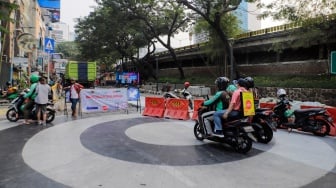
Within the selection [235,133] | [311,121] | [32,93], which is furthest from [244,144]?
[32,93]

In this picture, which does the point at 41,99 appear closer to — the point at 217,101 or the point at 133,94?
the point at 133,94

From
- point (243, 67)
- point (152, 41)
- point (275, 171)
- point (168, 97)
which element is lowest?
point (275, 171)

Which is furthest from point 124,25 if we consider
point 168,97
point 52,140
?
point 52,140

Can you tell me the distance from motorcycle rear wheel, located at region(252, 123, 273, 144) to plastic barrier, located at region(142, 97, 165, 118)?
18.4 ft

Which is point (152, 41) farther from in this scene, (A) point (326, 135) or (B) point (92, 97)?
(A) point (326, 135)

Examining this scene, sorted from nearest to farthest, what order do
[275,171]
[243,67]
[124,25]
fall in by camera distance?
1. [275,171]
2. [243,67]
3. [124,25]

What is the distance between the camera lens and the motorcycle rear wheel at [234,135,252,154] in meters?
6.92

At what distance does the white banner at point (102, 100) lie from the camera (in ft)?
43.3

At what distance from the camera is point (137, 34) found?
3991 centimetres

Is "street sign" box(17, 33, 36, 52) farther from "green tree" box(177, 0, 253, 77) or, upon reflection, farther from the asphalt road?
"green tree" box(177, 0, 253, 77)

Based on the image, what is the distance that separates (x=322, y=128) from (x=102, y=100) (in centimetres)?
858

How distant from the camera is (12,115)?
11477 millimetres

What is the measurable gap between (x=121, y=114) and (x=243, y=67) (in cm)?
1915

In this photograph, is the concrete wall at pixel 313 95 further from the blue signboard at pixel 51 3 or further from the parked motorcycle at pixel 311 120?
the blue signboard at pixel 51 3
